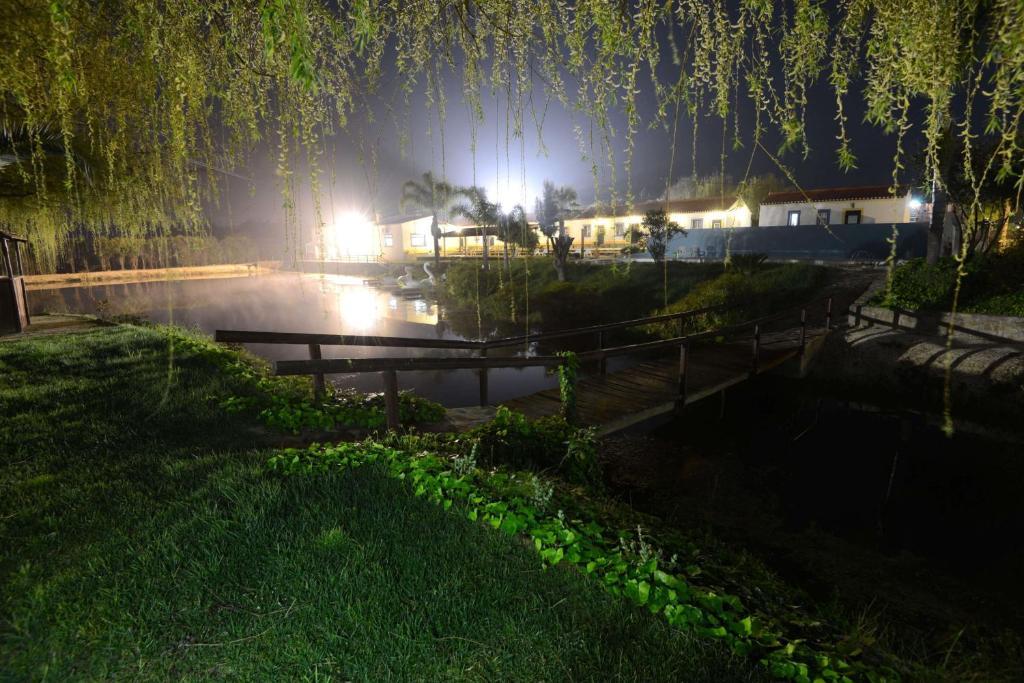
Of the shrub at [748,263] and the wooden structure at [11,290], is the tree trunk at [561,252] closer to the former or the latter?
the shrub at [748,263]

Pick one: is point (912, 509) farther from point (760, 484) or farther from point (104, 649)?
point (104, 649)

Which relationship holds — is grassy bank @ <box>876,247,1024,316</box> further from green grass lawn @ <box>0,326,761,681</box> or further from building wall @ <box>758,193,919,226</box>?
building wall @ <box>758,193,919,226</box>

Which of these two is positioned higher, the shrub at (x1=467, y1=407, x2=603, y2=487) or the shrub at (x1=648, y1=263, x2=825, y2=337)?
the shrub at (x1=648, y1=263, x2=825, y2=337)

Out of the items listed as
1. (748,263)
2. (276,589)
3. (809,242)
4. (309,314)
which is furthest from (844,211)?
(276,589)

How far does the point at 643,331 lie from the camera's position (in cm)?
1933

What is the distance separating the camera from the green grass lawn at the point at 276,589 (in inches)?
94.2

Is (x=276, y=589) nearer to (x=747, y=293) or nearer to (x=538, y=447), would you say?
(x=538, y=447)

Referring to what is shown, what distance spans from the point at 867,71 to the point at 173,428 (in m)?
6.44

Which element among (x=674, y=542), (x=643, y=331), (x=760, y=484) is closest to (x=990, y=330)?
(x=760, y=484)

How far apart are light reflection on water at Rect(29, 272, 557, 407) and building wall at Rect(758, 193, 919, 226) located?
2301 cm

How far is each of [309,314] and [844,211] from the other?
32.7 metres

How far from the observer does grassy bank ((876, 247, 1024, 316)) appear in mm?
11938

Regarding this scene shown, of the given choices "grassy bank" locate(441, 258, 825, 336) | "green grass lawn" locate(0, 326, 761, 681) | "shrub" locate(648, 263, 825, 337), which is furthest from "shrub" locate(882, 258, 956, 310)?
"green grass lawn" locate(0, 326, 761, 681)

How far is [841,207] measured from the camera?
30.3 meters
